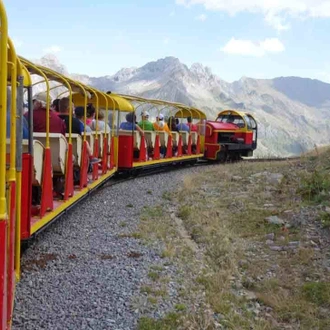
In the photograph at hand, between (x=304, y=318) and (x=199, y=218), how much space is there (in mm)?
3791

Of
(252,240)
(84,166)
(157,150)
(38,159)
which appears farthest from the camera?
(157,150)

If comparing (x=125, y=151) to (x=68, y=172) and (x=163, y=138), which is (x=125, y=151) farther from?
(x=68, y=172)

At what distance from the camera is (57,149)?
6.94 metres

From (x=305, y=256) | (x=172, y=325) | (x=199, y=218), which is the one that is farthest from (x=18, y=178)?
(x=199, y=218)

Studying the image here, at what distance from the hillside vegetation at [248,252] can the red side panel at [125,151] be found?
2020 millimetres

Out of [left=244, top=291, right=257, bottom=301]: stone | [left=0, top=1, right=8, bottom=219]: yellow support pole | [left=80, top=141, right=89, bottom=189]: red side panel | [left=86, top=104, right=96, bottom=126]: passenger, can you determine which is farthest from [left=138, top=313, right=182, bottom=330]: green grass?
[left=86, top=104, right=96, bottom=126]: passenger

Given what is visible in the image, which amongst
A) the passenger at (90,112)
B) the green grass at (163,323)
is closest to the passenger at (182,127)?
the passenger at (90,112)

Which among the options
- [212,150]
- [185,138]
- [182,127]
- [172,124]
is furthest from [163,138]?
[212,150]

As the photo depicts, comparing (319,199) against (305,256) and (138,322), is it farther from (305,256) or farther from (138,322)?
(138,322)

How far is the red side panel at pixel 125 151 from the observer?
12969mm

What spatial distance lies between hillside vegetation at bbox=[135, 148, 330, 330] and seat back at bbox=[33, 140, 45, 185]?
6.02 ft

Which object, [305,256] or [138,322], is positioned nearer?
[138,322]

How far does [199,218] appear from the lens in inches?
339

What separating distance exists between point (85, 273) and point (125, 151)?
7549mm
